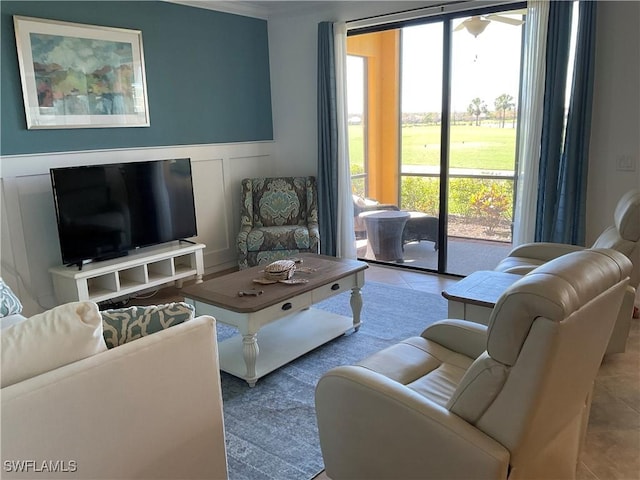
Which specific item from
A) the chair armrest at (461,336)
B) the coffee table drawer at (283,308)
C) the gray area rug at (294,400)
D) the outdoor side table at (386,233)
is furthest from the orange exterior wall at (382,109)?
the chair armrest at (461,336)

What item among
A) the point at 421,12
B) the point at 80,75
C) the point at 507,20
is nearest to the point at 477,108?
the point at 507,20

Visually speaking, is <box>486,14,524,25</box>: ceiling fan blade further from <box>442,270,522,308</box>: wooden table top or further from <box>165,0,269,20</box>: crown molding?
<box>165,0,269,20</box>: crown molding

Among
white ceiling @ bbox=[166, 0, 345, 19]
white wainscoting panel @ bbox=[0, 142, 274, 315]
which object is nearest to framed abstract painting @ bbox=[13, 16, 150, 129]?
white wainscoting panel @ bbox=[0, 142, 274, 315]

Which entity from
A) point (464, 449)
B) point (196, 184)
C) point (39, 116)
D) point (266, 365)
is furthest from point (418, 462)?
point (196, 184)

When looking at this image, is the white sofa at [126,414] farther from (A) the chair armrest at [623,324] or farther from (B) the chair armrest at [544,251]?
(B) the chair armrest at [544,251]

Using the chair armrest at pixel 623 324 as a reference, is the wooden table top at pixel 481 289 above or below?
above

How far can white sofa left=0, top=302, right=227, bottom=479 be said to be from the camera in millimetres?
1248

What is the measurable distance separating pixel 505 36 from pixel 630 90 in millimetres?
1096

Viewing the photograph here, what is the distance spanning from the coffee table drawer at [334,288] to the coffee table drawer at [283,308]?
0.06m

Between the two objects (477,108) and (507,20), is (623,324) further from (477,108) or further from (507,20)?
(507,20)

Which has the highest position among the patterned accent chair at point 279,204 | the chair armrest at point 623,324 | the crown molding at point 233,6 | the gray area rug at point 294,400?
the crown molding at point 233,6

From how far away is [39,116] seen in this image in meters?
3.63

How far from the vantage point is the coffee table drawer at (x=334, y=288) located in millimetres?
3016

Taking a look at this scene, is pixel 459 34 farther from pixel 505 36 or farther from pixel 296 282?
pixel 296 282
